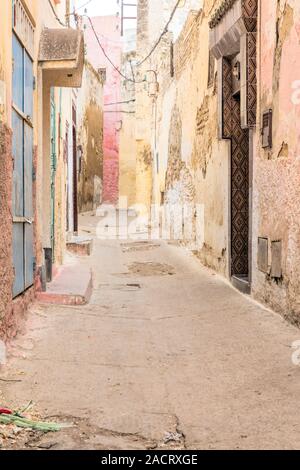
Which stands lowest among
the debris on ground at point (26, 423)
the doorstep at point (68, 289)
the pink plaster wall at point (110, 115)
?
the debris on ground at point (26, 423)

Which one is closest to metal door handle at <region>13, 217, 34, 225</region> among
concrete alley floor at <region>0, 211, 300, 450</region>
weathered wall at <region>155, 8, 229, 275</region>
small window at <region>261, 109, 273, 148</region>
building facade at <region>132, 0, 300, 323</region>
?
concrete alley floor at <region>0, 211, 300, 450</region>

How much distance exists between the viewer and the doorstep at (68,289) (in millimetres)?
6613

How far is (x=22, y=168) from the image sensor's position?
5582mm

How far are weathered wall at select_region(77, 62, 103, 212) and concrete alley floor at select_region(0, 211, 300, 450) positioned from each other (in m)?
18.5

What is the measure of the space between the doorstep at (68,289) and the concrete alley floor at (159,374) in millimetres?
159

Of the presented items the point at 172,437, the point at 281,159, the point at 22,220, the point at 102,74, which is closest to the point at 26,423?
the point at 172,437

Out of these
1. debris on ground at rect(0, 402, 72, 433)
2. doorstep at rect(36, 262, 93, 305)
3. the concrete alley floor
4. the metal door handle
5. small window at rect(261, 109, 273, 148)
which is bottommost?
the concrete alley floor

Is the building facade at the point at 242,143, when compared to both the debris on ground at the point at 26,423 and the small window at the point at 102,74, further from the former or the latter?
the small window at the point at 102,74

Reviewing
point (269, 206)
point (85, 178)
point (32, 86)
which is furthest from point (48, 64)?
point (85, 178)

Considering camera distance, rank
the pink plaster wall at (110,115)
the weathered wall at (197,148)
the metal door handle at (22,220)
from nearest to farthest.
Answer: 1. the metal door handle at (22,220)
2. the weathered wall at (197,148)
3. the pink plaster wall at (110,115)

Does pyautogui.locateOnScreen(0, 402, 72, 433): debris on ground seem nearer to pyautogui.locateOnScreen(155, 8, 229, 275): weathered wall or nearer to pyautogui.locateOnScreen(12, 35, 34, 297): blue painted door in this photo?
pyautogui.locateOnScreen(12, 35, 34, 297): blue painted door

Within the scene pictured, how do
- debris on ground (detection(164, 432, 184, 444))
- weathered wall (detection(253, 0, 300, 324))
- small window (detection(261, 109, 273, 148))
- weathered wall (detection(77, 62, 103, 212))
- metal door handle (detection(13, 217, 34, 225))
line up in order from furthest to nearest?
weathered wall (detection(77, 62, 103, 212)), small window (detection(261, 109, 273, 148)), weathered wall (detection(253, 0, 300, 324)), metal door handle (detection(13, 217, 34, 225)), debris on ground (detection(164, 432, 184, 444))

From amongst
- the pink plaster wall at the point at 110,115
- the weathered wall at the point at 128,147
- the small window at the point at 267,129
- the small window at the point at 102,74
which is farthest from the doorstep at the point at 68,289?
the small window at the point at 102,74

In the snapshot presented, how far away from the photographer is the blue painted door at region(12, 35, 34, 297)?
17.0 ft
